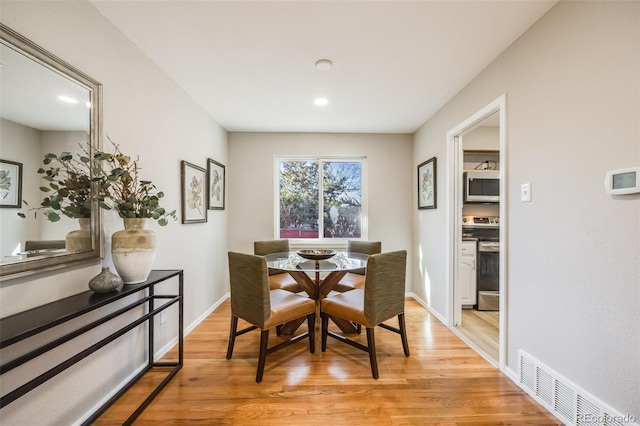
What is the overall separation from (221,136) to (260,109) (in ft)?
2.92

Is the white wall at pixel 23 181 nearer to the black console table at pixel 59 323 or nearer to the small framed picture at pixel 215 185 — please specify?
the black console table at pixel 59 323

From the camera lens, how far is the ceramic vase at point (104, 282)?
1.39m

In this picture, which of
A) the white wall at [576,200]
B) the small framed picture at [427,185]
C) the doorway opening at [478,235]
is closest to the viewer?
the white wall at [576,200]

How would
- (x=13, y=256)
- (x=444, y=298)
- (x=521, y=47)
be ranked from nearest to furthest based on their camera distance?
1. (x=13, y=256)
2. (x=521, y=47)
3. (x=444, y=298)

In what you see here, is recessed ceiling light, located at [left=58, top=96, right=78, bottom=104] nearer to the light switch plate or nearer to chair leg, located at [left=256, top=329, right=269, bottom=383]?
chair leg, located at [left=256, top=329, right=269, bottom=383]

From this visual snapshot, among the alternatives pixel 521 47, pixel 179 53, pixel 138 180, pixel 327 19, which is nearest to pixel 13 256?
→ pixel 138 180

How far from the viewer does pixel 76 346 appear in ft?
4.61

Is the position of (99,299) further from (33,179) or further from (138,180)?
(138,180)

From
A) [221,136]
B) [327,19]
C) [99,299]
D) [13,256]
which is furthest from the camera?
[221,136]

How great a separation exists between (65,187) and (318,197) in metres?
2.89

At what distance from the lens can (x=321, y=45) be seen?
1.83 meters

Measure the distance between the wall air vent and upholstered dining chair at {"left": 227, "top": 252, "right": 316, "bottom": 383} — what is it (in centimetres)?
151

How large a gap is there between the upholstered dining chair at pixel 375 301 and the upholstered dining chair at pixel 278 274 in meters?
0.51

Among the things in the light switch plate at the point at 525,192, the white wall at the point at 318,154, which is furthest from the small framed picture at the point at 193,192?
the light switch plate at the point at 525,192
